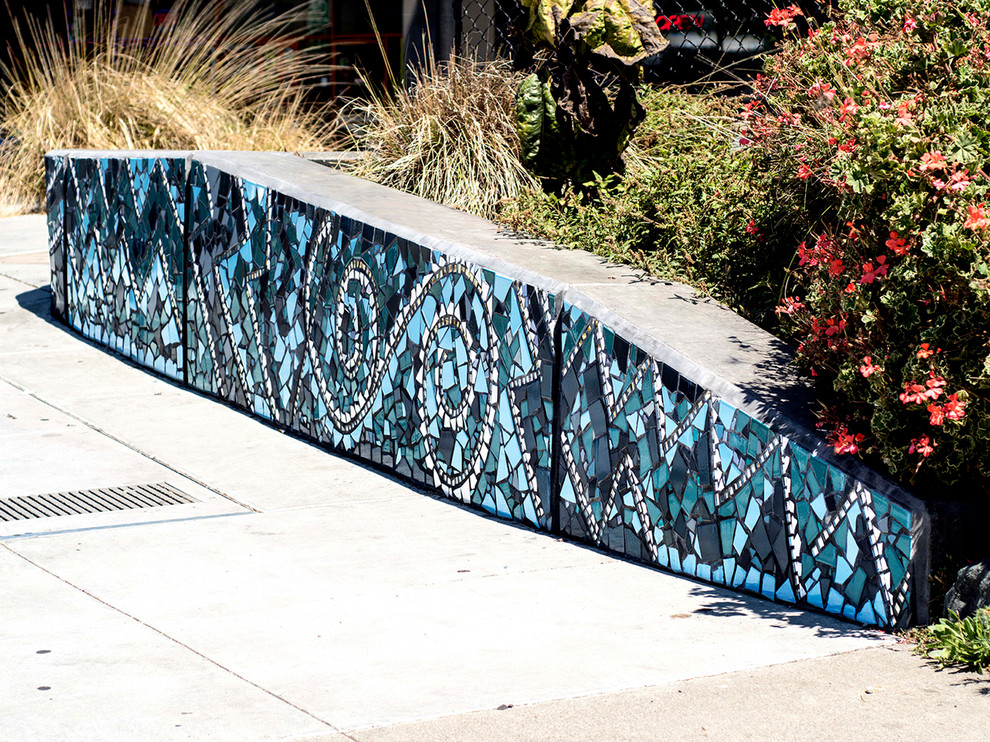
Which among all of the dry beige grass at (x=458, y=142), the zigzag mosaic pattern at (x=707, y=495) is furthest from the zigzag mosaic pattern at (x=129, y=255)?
the zigzag mosaic pattern at (x=707, y=495)

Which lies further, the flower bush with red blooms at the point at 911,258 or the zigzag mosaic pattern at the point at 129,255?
the zigzag mosaic pattern at the point at 129,255

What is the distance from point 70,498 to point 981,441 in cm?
391

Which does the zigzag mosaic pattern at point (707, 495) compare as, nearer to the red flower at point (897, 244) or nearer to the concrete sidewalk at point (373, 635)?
the concrete sidewalk at point (373, 635)

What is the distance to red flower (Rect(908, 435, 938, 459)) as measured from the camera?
4098 mm

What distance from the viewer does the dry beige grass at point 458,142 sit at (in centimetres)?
761

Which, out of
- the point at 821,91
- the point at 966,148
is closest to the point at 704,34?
the point at 821,91

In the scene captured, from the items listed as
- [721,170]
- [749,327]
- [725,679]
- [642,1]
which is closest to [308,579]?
[725,679]

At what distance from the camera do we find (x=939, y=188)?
163 inches

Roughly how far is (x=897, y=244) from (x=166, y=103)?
855cm

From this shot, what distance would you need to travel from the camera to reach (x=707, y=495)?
500 cm

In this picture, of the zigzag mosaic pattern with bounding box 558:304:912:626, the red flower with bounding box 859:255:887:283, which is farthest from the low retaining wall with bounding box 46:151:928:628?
the red flower with bounding box 859:255:887:283

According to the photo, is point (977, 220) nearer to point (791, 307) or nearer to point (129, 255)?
point (791, 307)

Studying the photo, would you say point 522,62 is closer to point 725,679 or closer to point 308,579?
point 308,579

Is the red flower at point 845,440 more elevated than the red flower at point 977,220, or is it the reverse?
the red flower at point 977,220
